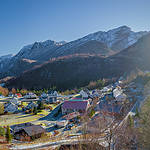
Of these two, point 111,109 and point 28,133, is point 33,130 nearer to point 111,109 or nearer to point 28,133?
point 28,133

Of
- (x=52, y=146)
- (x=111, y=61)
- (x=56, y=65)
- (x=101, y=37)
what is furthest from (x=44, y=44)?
(x=52, y=146)

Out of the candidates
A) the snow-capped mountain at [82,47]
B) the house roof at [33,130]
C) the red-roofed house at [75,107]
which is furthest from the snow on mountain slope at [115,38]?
the house roof at [33,130]

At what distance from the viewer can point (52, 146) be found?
347 inches

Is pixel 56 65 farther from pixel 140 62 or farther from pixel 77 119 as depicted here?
pixel 77 119

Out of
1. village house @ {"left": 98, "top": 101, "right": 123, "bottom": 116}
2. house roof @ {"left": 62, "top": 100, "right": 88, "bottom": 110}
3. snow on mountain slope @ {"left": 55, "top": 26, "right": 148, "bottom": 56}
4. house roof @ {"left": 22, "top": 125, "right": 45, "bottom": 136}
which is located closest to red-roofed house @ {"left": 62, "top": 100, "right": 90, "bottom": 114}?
house roof @ {"left": 62, "top": 100, "right": 88, "bottom": 110}

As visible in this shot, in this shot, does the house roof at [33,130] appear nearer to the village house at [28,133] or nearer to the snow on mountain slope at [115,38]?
the village house at [28,133]

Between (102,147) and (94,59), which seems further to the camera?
(94,59)

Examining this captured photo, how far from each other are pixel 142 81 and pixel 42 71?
147 ft

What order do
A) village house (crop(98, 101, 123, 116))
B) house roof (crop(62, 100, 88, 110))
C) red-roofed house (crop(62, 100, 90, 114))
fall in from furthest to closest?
house roof (crop(62, 100, 88, 110)), red-roofed house (crop(62, 100, 90, 114)), village house (crop(98, 101, 123, 116))

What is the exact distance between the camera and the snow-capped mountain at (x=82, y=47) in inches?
3713

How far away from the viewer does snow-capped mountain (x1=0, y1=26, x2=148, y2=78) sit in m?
94.3

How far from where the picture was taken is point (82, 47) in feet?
338

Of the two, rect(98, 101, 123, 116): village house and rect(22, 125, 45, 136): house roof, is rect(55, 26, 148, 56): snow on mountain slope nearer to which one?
rect(98, 101, 123, 116): village house

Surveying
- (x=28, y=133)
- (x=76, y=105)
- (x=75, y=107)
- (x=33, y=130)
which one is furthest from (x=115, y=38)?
(x=28, y=133)
